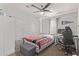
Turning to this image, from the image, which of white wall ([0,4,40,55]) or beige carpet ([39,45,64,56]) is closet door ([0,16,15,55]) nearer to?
white wall ([0,4,40,55])

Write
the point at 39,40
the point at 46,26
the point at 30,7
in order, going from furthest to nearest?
the point at 46,26 < the point at 39,40 < the point at 30,7

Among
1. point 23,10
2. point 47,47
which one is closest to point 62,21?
point 47,47

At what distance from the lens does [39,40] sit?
228 cm

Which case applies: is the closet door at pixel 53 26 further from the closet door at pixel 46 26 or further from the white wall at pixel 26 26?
the white wall at pixel 26 26

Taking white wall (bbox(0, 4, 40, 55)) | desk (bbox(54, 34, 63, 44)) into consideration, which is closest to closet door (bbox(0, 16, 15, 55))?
white wall (bbox(0, 4, 40, 55))

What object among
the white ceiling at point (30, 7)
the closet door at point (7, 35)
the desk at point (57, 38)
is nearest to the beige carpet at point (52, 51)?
the desk at point (57, 38)

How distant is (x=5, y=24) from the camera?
218 cm

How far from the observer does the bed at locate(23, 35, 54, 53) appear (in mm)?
2211

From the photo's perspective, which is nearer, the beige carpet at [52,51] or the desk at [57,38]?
the beige carpet at [52,51]

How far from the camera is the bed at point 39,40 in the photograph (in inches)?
87.0

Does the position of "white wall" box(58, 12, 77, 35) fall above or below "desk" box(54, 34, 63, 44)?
above

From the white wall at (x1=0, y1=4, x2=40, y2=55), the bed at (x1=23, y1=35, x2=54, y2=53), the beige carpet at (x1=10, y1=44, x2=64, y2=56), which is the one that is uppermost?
the white wall at (x1=0, y1=4, x2=40, y2=55)

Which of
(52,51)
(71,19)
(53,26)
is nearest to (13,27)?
(53,26)

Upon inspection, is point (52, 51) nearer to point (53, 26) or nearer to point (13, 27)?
point (53, 26)
